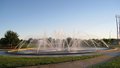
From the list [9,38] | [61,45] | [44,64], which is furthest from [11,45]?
[44,64]

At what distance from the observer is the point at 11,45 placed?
43.9 meters

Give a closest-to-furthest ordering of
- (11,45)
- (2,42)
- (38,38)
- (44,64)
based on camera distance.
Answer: (44,64)
(38,38)
(11,45)
(2,42)

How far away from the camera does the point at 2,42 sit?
48.4 m

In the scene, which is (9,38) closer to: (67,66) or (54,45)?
(54,45)

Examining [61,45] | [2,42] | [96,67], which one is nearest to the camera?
[96,67]

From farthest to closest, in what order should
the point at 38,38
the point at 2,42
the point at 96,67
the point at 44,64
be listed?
the point at 2,42, the point at 38,38, the point at 44,64, the point at 96,67

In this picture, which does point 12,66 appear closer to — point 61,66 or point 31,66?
point 31,66

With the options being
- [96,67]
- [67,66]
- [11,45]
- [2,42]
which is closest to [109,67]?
[96,67]

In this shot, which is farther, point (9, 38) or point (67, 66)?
point (9, 38)

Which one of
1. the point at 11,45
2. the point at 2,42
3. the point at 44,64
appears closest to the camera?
the point at 44,64

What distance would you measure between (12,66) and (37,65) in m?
1.61

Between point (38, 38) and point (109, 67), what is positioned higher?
point (38, 38)

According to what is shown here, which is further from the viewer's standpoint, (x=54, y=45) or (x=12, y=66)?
(x=54, y=45)

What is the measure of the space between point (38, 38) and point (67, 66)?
60.5 ft
